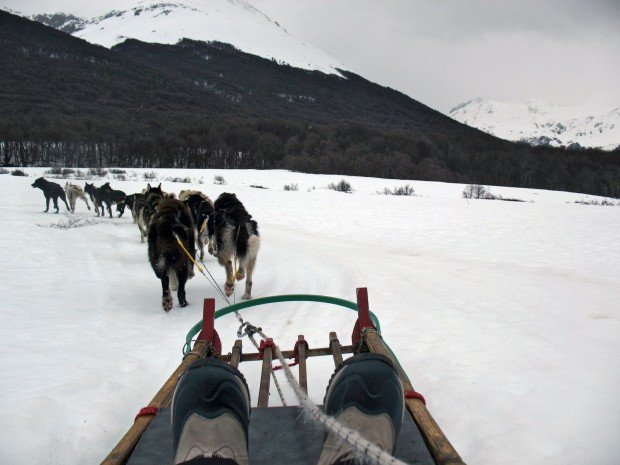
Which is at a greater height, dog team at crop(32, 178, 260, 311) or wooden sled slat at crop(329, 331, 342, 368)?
dog team at crop(32, 178, 260, 311)

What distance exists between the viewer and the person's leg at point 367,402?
152cm

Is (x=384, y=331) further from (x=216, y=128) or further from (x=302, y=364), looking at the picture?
(x=216, y=128)

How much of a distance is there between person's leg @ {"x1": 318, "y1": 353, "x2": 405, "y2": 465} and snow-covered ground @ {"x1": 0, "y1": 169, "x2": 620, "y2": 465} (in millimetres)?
1088

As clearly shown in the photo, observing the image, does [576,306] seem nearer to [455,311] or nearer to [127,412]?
[455,311]

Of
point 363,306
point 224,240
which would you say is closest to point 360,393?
point 363,306

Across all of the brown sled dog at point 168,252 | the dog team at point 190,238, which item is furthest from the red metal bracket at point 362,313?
the brown sled dog at point 168,252

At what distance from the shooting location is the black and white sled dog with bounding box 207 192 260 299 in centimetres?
541

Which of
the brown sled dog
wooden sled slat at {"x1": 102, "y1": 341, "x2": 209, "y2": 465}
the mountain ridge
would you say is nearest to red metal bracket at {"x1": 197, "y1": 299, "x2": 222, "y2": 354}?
wooden sled slat at {"x1": 102, "y1": 341, "x2": 209, "y2": 465}

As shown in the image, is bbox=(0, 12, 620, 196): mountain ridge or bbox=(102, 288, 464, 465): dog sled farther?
bbox=(0, 12, 620, 196): mountain ridge

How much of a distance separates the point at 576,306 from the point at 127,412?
5.10 meters

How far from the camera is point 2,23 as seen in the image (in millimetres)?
126000

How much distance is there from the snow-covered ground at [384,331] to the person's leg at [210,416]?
42.2 inches

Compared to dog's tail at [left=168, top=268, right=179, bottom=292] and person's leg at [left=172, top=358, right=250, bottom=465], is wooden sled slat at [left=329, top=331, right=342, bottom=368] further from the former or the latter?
dog's tail at [left=168, top=268, right=179, bottom=292]

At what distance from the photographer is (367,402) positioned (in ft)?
5.20
